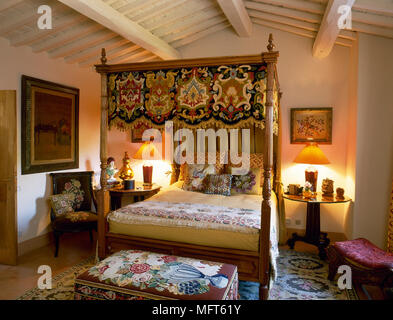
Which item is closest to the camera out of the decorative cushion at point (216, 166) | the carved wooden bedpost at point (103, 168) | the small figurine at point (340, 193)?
the carved wooden bedpost at point (103, 168)

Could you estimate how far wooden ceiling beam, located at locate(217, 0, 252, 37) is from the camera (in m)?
3.19

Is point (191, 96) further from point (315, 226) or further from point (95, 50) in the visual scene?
point (315, 226)

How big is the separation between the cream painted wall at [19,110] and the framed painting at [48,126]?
8 cm

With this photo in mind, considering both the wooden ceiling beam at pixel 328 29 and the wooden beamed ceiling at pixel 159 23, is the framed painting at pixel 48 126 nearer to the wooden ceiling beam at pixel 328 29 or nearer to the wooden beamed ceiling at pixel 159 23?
the wooden beamed ceiling at pixel 159 23

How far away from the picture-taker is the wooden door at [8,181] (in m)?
3.22

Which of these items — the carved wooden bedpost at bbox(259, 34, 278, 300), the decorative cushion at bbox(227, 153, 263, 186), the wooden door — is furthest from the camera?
the decorative cushion at bbox(227, 153, 263, 186)

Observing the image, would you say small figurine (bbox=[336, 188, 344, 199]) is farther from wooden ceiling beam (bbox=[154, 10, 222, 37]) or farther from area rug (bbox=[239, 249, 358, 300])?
wooden ceiling beam (bbox=[154, 10, 222, 37])

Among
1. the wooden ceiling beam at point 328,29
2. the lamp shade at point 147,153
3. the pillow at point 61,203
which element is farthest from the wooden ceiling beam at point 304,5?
the pillow at point 61,203

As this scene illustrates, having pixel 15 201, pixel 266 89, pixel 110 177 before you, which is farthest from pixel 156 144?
pixel 266 89

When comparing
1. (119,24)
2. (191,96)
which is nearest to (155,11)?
(119,24)

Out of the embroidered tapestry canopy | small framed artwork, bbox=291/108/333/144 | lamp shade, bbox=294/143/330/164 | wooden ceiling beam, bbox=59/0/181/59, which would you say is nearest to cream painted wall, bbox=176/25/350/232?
small framed artwork, bbox=291/108/333/144

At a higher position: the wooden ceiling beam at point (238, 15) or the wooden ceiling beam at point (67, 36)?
the wooden ceiling beam at point (238, 15)

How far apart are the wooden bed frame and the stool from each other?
86 cm
